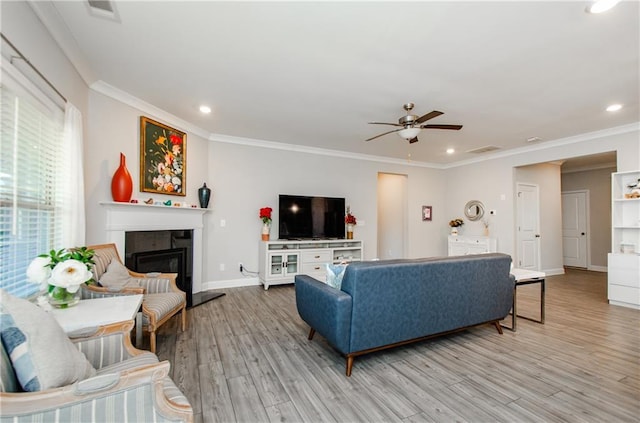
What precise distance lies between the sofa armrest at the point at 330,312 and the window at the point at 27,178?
2000 millimetres

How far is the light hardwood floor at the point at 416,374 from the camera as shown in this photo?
1.76 meters

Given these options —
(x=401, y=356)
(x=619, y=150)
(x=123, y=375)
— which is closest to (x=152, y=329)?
(x=123, y=375)

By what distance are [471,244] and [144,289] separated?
6.13 meters

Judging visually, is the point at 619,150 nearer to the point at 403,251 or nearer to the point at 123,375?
the point at 403,251

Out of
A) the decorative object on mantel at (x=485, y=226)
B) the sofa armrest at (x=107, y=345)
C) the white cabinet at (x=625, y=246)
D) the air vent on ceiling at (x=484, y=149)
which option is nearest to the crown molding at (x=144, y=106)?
the sofa armrest at (x=107, y=345)

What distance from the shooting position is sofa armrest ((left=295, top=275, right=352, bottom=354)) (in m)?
2.13

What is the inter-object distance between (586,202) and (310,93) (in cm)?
788

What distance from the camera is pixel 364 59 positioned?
2520mm

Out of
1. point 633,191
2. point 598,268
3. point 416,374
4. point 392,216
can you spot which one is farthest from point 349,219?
point 598,268

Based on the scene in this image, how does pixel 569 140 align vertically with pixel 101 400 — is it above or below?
above

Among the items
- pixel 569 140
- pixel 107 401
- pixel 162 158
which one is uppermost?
pixel 569 140

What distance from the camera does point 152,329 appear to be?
2.26 meters

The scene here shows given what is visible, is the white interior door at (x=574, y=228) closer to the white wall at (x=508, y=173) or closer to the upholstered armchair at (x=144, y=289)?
the white wall at (x=508, y=173)

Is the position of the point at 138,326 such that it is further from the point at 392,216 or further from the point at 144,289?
the point at 392,216
